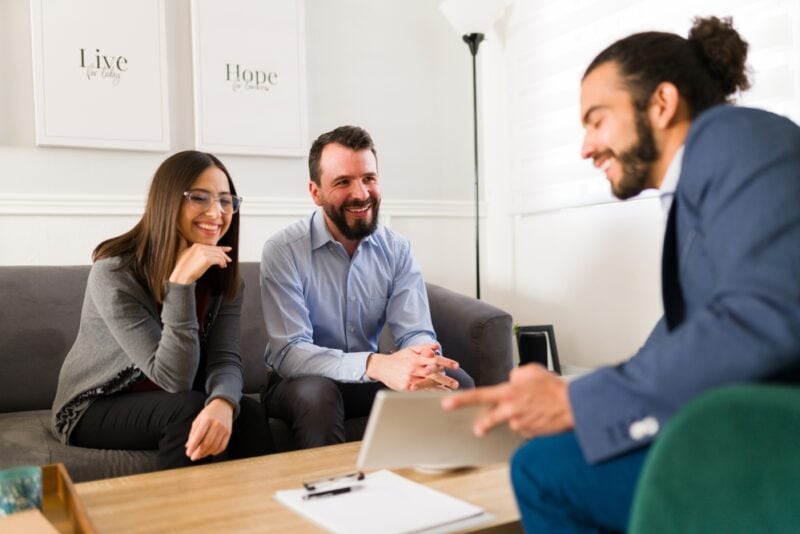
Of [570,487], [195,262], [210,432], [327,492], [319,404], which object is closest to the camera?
[570,487]

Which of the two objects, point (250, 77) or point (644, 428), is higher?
point (250, 77)

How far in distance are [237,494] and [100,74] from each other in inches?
76.4

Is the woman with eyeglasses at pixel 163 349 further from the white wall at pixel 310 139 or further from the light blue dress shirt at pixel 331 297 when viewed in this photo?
the white wall at pixel 310 139

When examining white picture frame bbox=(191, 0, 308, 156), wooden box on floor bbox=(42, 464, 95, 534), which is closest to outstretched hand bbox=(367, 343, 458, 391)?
wooden box on floor bbox=(42, 464, 95, 534)

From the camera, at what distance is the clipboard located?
3.67 ft

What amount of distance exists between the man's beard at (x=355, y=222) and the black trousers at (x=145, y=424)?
732 millimetres

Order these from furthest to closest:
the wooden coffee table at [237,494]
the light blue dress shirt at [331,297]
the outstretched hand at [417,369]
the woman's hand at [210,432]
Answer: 1. the light blue dress shirt at [331,297]
2. the outstretched hand at [417,369]
3. the woman's hand at [210,432]
4. the wooden coffee table at [237,494]

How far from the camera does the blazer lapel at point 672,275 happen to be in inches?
38.0

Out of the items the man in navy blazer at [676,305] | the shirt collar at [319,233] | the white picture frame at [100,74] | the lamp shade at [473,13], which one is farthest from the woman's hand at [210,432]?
the lamp shade at [473,13]

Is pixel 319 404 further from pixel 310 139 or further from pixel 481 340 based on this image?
pixel 310 139

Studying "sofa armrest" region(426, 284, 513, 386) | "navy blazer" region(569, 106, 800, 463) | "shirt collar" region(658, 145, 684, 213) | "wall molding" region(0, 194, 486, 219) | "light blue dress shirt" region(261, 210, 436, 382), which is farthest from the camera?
"wall molding" region(0, 194, 486, 219)

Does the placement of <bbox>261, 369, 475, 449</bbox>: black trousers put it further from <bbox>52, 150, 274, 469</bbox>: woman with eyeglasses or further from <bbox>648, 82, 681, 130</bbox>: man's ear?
<bbox>648, 82, 681, 130</bbox>: man's ear

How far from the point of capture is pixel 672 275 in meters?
0.98

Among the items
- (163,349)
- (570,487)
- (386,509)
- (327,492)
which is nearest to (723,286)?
(570,487)
